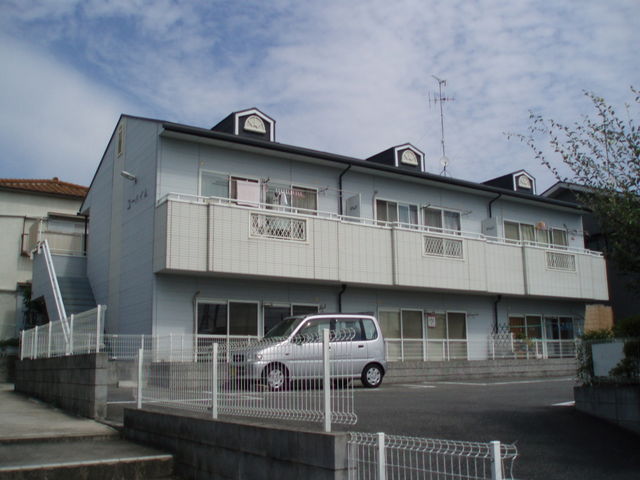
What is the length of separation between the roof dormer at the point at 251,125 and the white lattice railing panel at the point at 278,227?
3540 millimetres

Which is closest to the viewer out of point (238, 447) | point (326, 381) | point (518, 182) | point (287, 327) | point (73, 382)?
point (326, 381)

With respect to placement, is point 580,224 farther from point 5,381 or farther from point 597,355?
point 5,381

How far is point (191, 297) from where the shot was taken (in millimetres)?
17594

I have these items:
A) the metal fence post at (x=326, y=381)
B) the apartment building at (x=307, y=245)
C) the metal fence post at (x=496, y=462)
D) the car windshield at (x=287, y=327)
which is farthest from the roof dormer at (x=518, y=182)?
the metal fence post at (x=496, y=462)

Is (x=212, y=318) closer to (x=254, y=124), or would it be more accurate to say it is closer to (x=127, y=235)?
(x=127, y=235)

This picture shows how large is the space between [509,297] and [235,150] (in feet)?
39.2

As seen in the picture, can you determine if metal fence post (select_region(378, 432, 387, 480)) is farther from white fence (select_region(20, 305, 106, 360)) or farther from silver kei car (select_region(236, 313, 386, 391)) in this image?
white fence (select_region(20, 305, 106, 360))

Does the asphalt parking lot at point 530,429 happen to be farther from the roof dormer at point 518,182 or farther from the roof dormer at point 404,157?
the roof dormer at point 518,182

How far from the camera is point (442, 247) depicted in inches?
840

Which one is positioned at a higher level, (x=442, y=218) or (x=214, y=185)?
(x=214, y=185)

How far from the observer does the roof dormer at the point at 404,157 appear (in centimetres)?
2392

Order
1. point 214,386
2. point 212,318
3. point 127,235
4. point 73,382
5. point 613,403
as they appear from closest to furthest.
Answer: point 214,386 → point 613,403 → point 73,382 → point 212,318 → point 127,235

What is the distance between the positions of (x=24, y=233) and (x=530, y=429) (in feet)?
78.7

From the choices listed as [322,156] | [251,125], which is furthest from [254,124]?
[322,156]
